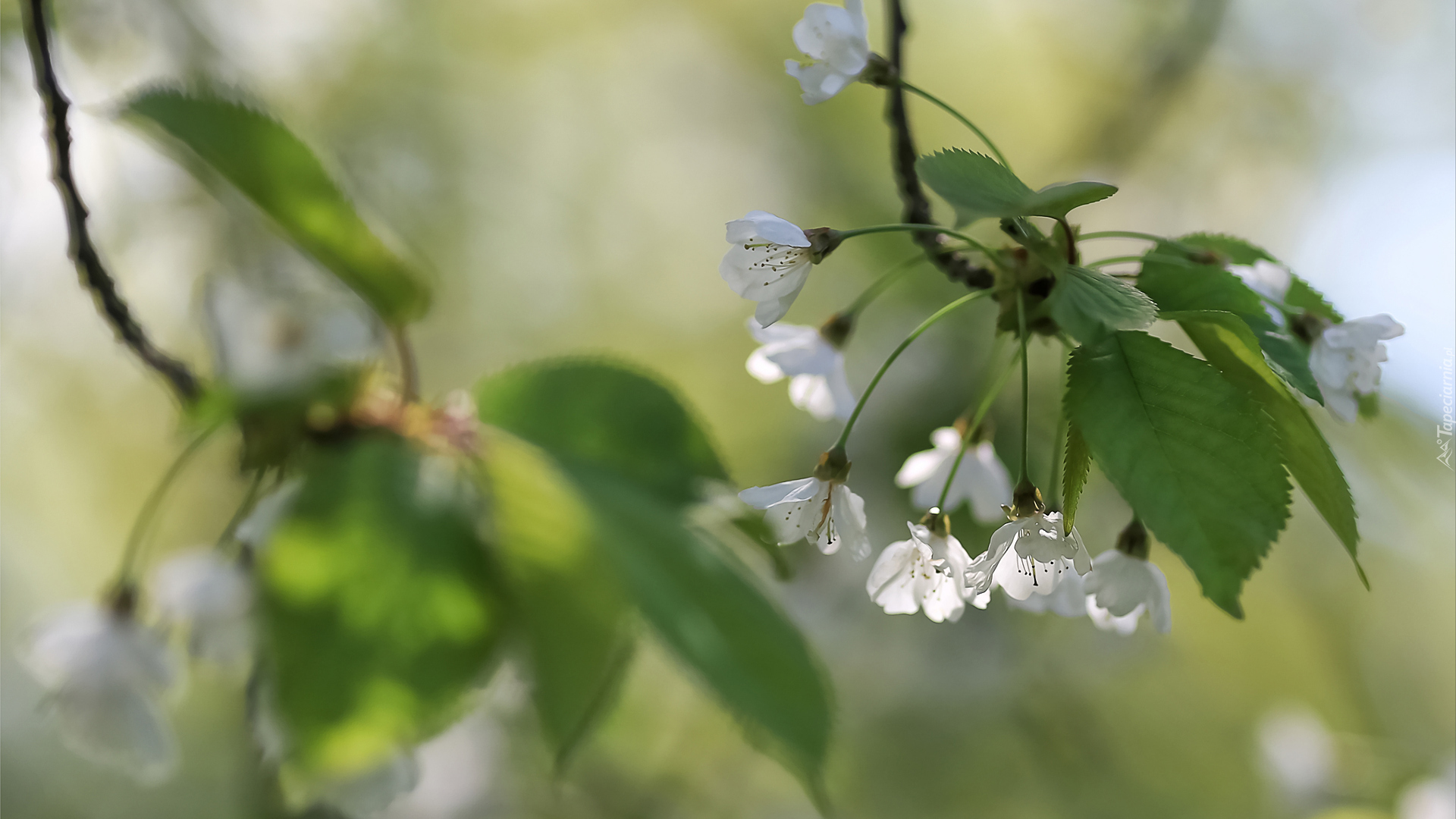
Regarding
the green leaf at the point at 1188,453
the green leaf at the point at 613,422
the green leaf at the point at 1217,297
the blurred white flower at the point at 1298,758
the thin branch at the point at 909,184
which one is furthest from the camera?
the blurred white flower at the point at 1298,758

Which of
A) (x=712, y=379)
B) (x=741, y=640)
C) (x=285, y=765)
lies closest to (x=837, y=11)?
(x=741, y=640)

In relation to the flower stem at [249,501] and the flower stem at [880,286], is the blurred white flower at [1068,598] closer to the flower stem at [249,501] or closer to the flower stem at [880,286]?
the flower stem at [880,286]

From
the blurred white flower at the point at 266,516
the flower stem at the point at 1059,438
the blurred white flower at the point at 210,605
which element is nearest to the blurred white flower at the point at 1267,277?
the flower stem at the point at 1059,438

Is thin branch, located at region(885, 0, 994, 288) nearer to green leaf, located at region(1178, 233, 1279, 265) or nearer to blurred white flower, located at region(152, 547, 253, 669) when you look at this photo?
green leaf, located at region(1178, 233, 1279, 265)

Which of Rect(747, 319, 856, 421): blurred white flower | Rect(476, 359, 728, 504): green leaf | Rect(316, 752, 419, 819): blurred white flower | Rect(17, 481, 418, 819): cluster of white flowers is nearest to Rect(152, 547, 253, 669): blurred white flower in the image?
Rect(17, 481, 418, 819): cluster of white flowers

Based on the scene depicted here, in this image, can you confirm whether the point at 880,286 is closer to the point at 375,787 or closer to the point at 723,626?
the point at 723,626

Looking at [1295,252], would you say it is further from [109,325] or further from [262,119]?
[109,325]
